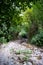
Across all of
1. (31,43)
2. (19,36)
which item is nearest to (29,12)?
(31,43)

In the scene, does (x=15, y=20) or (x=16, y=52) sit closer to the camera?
(x=15, y=20)

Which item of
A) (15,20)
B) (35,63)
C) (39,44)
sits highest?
(15,20)

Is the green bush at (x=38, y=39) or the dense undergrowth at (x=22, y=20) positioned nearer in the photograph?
the dense undergrowth at (x=22, y=20)

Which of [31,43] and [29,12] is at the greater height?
[29,12]

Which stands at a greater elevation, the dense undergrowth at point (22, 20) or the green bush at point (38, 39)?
the dense undergrowth at point (22, 20)

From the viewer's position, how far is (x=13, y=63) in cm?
737

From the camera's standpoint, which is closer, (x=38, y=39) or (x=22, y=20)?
(x=22, y=20)

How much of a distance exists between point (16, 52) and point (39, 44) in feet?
8.70

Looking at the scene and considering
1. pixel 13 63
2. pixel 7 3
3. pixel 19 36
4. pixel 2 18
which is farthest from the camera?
pixel 19 36

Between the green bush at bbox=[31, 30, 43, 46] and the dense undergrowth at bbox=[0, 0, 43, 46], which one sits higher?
the dense undergrowth at bbox=[0, 0, 43, 46]

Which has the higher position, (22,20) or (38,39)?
(22,20)

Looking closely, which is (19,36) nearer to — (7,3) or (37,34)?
(37,34)

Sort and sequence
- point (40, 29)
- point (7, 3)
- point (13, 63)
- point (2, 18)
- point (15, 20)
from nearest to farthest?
1. point (7, 3)
2. point (2, 18)
3. point (15, 20)
4. point (13, 63)
5. point (40, 29)

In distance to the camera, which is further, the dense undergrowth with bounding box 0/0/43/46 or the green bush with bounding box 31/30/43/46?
the green bush with bounding box 31/30/43/46
